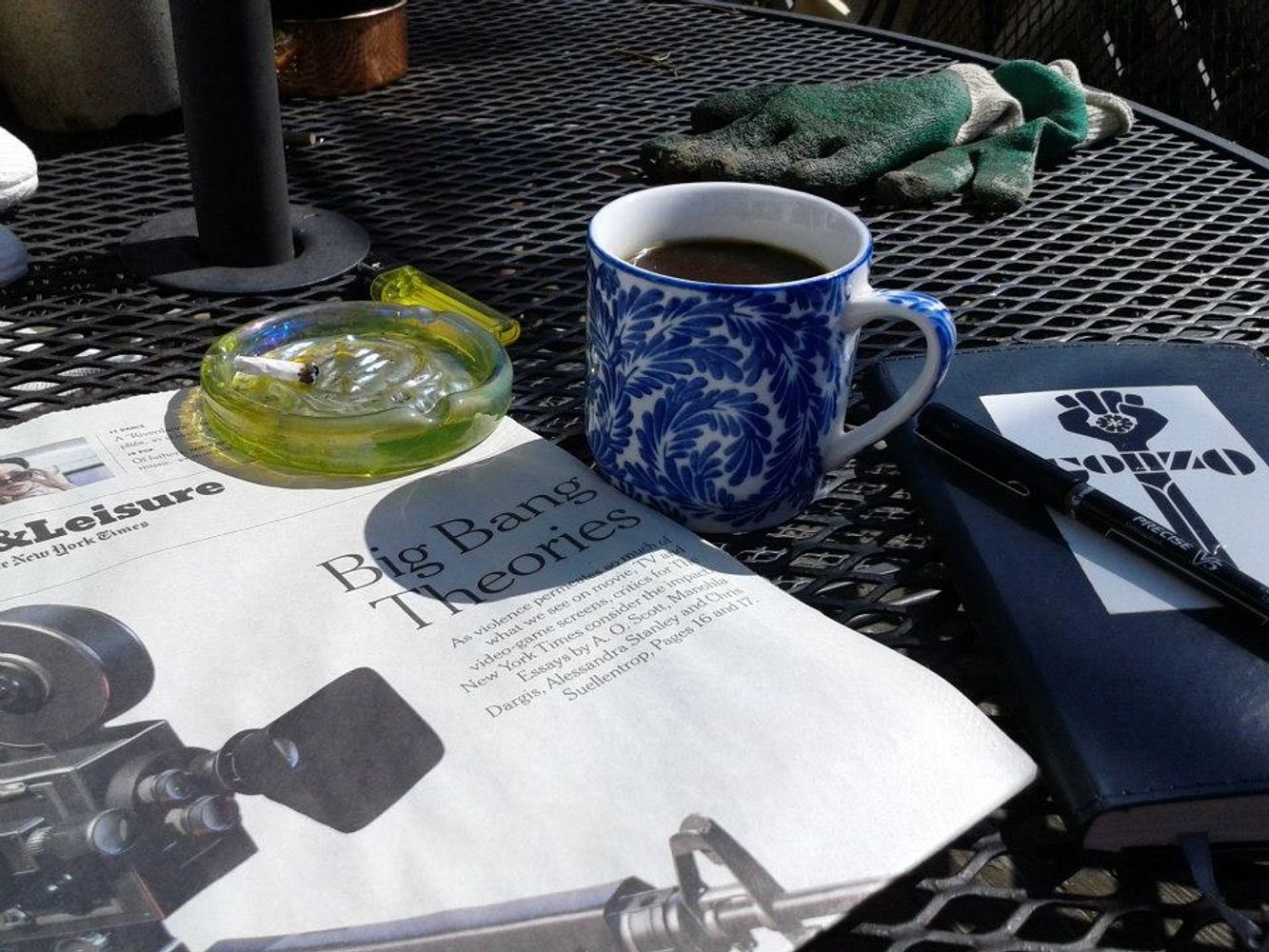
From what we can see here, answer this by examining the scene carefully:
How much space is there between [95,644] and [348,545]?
10 centimetres

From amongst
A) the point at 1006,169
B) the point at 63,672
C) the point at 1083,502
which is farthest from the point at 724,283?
the point at 1006,169

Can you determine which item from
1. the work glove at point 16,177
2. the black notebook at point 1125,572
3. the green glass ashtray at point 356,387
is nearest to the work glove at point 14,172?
the work glove at point 16,177

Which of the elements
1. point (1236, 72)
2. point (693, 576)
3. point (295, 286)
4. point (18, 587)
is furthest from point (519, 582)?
point (1236, 72)

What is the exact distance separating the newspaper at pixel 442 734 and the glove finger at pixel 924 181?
384mm

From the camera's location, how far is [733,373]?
0.44 metres

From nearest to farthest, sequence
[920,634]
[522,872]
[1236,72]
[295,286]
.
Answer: [522,872], [920,634], [295,286], [1236,72]

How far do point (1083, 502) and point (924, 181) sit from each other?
14.9 inches

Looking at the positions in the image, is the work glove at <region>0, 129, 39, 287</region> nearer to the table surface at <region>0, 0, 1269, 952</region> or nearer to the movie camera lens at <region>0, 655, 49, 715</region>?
the table surface at <region>0, 0, 1269, 952</region>

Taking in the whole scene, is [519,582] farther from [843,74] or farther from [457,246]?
[843,74]

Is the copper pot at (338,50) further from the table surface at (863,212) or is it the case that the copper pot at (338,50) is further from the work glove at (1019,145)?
the work glove at (1019,145)

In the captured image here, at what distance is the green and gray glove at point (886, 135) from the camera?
750 millimetres

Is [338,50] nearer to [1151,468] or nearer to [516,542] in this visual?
[516,542]

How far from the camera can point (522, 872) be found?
0.31m

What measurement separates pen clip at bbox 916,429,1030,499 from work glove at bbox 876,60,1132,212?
319 mm
